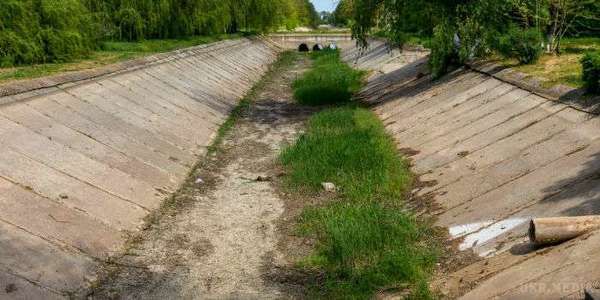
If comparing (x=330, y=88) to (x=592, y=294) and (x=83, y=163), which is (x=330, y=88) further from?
(x=592, y=294)

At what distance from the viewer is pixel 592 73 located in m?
10.8

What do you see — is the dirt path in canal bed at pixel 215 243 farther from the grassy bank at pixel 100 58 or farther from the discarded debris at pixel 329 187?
the grassy bank at pixel 100 58

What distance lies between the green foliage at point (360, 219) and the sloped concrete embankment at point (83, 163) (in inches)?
106

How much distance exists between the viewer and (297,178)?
1180cm

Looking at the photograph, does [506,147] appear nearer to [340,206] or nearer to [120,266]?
[340,206]

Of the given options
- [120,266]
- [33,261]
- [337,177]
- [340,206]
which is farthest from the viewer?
[337,177]

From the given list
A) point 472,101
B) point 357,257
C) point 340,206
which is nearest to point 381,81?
point 472,101

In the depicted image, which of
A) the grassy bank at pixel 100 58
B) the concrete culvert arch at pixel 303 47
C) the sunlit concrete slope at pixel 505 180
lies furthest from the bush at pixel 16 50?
the concrete culvert arch at pixel 303 47

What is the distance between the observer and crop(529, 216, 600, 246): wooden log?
627 centimetres

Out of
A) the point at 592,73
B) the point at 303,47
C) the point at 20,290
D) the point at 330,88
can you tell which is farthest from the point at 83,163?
the point at 303,47

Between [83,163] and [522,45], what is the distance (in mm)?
11791

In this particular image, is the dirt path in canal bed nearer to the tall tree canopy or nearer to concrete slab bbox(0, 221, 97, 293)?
concrete slab bbox(0, 221, 97, 293)

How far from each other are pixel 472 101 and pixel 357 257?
801 centimetres

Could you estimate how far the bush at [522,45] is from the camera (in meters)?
16.0
